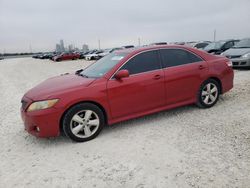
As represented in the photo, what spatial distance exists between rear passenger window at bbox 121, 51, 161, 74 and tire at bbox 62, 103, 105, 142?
1.04 m

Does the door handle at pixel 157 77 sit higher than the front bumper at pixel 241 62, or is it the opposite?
the door handle at pixel 157 77

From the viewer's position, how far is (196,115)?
512 cm

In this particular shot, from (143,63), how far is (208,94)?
1.76 metres

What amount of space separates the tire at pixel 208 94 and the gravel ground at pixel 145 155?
0.23m

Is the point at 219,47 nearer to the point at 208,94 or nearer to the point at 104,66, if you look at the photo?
the point at 208,94

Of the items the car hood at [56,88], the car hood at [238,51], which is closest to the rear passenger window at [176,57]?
the car hood at [56,88]

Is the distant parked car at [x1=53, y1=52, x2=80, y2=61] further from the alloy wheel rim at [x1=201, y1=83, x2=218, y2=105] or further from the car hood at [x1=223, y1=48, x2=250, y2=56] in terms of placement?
the alloy wheel rim at [x1=201, y1=83, x2=218, y2=105]

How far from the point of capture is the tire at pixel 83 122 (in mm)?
4125

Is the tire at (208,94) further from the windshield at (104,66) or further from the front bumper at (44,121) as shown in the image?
the front bumper at (44,121)

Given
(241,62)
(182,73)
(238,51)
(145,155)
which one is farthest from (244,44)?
(145,155)

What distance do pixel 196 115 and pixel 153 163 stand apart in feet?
7.00

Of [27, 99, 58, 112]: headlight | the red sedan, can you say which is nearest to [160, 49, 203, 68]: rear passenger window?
the red sedan

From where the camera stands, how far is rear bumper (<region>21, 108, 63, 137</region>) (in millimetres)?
3996

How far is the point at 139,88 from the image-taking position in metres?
4.59
